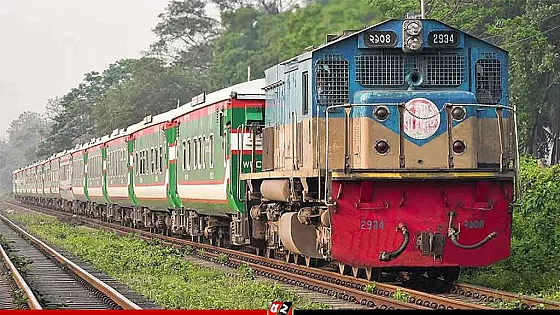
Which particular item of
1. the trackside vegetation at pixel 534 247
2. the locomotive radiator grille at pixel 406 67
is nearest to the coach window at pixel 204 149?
the trackside vegetation at pixel 534 247

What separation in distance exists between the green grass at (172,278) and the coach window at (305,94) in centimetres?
246

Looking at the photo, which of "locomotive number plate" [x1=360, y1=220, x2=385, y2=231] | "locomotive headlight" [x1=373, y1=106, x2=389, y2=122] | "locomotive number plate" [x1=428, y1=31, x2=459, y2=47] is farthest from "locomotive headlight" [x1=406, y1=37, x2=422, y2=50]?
"locomotive number plate" [x1=360, y1=220, x2=385, y2=231]

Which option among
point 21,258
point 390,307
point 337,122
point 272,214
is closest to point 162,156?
point 21,258

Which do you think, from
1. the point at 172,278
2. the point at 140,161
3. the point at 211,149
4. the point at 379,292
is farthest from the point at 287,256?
the point at 140,161

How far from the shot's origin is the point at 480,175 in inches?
493

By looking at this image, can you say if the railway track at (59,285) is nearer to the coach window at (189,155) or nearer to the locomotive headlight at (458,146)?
the coach window at (189,155)

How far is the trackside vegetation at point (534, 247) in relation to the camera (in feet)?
46.9

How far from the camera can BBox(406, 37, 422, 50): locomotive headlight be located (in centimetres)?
1304

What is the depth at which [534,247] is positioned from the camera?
1628 centimetres

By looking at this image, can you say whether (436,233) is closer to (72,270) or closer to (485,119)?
(485,119)

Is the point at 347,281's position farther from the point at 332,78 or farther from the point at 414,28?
the point at 414,28

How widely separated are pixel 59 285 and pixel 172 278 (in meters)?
1.87

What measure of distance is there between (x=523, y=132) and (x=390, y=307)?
2225 centimetres

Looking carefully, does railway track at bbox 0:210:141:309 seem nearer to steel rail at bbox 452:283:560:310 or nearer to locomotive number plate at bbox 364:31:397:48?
steel rail at bbox 452:283:560:310
